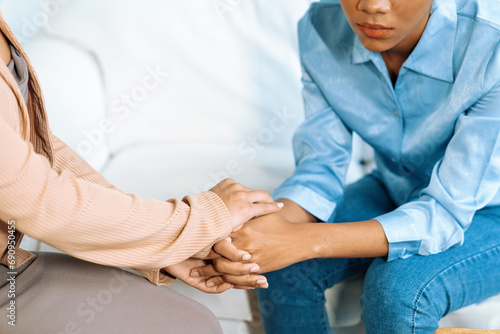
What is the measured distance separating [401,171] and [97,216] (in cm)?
79

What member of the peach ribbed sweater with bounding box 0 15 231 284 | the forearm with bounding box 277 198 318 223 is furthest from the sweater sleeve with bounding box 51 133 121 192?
the forearm with bounding box 277 198 318 223

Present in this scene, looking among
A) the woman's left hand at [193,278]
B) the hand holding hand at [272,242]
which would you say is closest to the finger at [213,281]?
the woman's left hand at [193,278]

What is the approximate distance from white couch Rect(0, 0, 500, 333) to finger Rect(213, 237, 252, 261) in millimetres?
568

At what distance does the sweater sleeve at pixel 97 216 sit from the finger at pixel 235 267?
0.07 m

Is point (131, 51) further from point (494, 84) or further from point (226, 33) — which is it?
point (494, 84)

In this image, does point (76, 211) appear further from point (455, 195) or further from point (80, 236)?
point (455, 195)

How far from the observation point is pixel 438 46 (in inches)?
45.8

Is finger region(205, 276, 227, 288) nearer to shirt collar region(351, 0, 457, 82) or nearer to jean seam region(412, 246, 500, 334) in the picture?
jean seam region(412, 246, 500, 334)

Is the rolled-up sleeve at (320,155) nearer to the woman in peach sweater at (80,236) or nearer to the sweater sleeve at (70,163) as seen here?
the woman in peach sweater at (80,236)

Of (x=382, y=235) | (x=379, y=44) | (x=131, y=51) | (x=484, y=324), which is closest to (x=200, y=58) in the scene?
(x=131, y=51)

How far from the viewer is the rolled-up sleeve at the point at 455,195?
1.11 meters

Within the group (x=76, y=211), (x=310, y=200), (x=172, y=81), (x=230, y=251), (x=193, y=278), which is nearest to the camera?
(x=76, y=211)

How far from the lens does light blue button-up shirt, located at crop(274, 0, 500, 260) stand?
3.64ft

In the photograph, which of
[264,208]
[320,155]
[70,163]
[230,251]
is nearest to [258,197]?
[264,208]
